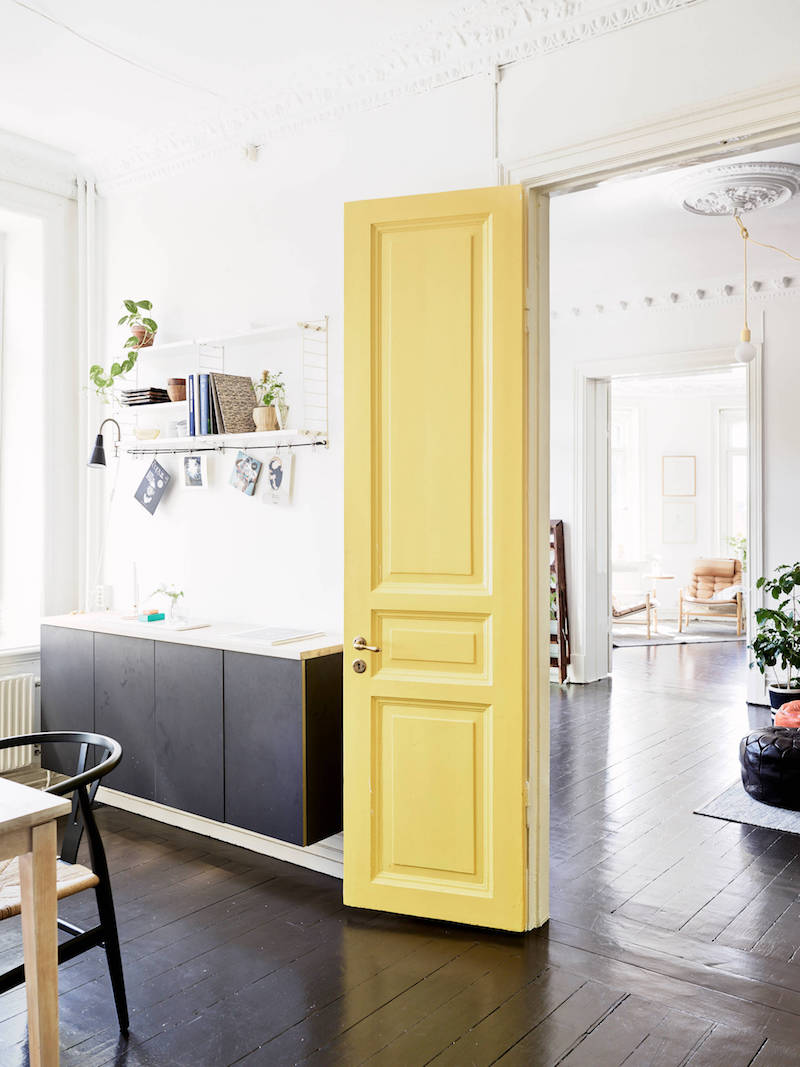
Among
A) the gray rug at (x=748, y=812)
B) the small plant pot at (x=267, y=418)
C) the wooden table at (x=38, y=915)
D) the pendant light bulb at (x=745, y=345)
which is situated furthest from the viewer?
the pendant light bulb at (x=745, y=345)

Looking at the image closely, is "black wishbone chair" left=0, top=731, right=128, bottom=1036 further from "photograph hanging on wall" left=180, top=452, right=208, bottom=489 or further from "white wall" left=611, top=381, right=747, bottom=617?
"white wall" left=611, top=381, right=747, bottom=617

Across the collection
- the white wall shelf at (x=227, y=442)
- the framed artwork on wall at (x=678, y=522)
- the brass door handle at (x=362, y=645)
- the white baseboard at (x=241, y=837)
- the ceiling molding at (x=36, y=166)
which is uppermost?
the ceiling molding at (x=36, y=166)

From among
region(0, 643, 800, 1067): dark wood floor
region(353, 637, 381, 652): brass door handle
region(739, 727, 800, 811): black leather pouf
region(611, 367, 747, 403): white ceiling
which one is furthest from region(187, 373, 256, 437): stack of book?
region(611, 367, 747, 403): white ceiling

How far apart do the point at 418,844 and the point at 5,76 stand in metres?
3.56

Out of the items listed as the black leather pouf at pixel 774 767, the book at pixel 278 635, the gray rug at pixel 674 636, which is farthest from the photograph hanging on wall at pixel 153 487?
the gray rug at pixel 674 636

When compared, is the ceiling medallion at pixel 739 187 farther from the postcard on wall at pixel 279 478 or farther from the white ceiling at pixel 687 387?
the white ceiling at pixel 687 387

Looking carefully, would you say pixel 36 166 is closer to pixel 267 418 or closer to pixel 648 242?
pixel 267 418

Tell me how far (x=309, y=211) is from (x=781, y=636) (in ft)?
13.4

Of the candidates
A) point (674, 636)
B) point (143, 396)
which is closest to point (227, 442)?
point (143, 396)

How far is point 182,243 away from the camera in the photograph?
445 centimetres

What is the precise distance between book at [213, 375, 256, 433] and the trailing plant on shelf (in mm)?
720

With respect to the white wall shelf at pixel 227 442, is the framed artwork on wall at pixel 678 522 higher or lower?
lower

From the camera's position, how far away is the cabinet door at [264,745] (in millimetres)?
3484

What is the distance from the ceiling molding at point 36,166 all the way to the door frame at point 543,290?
8.81 ft
